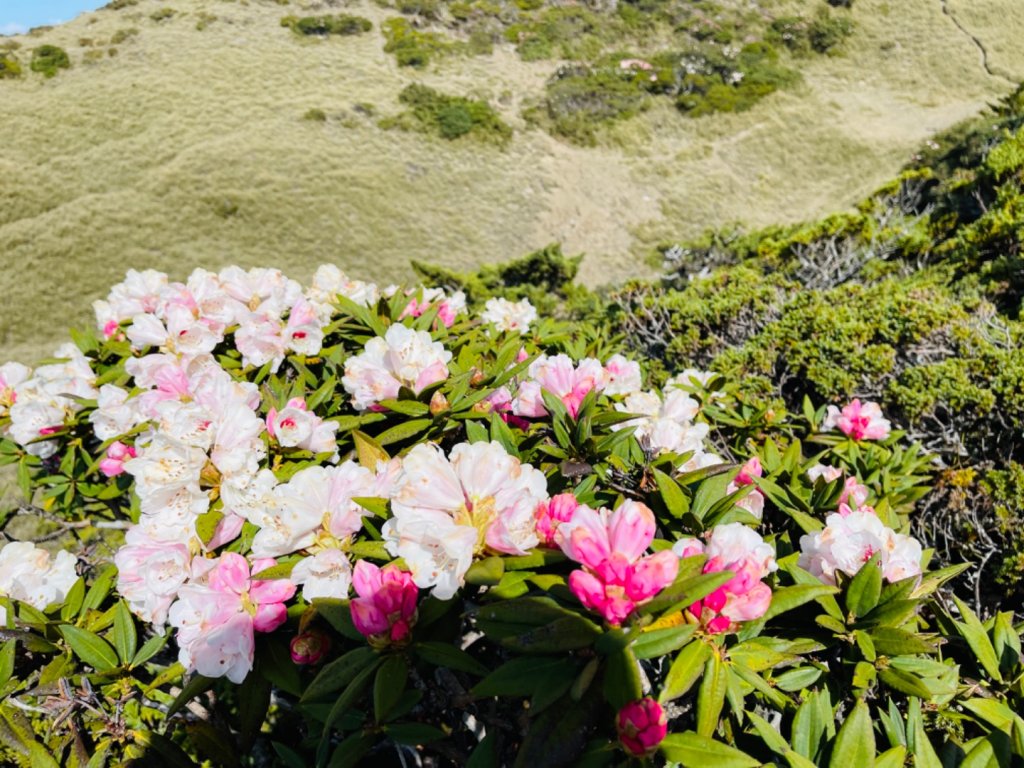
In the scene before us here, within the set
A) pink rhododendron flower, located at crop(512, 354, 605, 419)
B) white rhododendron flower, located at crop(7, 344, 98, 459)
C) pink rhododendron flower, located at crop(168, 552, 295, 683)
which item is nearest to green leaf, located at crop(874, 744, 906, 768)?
pink rhododendron flower, located at crop(512, 354, 605, 419)

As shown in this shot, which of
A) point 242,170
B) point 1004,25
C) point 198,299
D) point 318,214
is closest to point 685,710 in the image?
point 198,299

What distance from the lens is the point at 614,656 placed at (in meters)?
0.85

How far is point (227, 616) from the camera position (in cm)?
109

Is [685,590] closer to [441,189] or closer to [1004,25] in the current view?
[441,189]

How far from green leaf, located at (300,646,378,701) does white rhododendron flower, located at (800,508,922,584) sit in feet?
3.32

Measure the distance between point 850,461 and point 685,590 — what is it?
1794 mm

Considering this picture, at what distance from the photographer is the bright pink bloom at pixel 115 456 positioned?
1875 mm

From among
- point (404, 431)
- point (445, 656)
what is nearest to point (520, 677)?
point (445, 656)

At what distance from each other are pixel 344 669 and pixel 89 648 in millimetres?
770

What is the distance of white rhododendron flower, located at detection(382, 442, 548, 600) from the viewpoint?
0.99 metres

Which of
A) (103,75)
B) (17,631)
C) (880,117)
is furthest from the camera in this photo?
(880,117)

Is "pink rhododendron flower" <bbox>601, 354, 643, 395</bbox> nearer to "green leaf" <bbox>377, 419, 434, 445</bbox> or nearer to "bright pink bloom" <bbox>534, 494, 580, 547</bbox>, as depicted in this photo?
"green leaf" <bbox>377, 419, 434, 445</bbox>

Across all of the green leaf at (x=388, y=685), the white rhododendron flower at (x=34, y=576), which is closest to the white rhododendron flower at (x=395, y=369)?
the green leaf at (x=388, y=685)

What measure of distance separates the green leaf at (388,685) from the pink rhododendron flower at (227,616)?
269 mm
